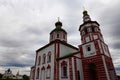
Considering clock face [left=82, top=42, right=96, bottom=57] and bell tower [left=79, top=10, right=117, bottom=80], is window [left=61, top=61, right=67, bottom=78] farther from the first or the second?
clock face [left=82, top=42, right=96, bottom=57]

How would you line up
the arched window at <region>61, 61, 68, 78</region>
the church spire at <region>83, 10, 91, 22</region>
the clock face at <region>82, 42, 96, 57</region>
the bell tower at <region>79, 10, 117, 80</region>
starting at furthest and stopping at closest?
1. the church spire at <region>83, 10, 91, 22</region>
2. the arched window at <region>61, 61, 68, 78</region>
3. the clock face at <region>82, 42, 96, 57</region>
4. the bell tower at <region>79, 10, 117, 80</region>

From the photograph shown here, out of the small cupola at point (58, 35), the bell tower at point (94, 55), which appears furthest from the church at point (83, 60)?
the small cupola at point (58, 35)

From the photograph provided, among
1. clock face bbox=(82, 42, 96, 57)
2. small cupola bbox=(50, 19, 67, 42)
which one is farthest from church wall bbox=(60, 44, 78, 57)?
clock face bbox=(82, 42, 96, 57)

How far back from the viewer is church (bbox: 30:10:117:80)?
50.2 feet

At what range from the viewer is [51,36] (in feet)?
83.0

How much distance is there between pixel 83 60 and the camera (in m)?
17.6

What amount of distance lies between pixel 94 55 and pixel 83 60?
2447 mm

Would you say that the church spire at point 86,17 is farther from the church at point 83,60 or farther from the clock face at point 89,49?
the clock face at point 89,49

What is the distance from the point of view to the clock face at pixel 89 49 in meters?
16.7

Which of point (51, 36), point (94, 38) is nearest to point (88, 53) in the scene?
point (94, 38)

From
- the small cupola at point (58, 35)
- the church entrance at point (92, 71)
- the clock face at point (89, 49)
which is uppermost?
the small cupola at point (58, 35)

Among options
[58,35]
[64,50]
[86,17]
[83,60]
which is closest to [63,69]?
[83,60]

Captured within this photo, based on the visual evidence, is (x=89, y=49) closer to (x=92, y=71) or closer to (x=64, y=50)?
(x=92, y=71)

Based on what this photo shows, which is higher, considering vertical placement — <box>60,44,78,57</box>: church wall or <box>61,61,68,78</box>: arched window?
<box>60,44,78,57</box>: church wall
